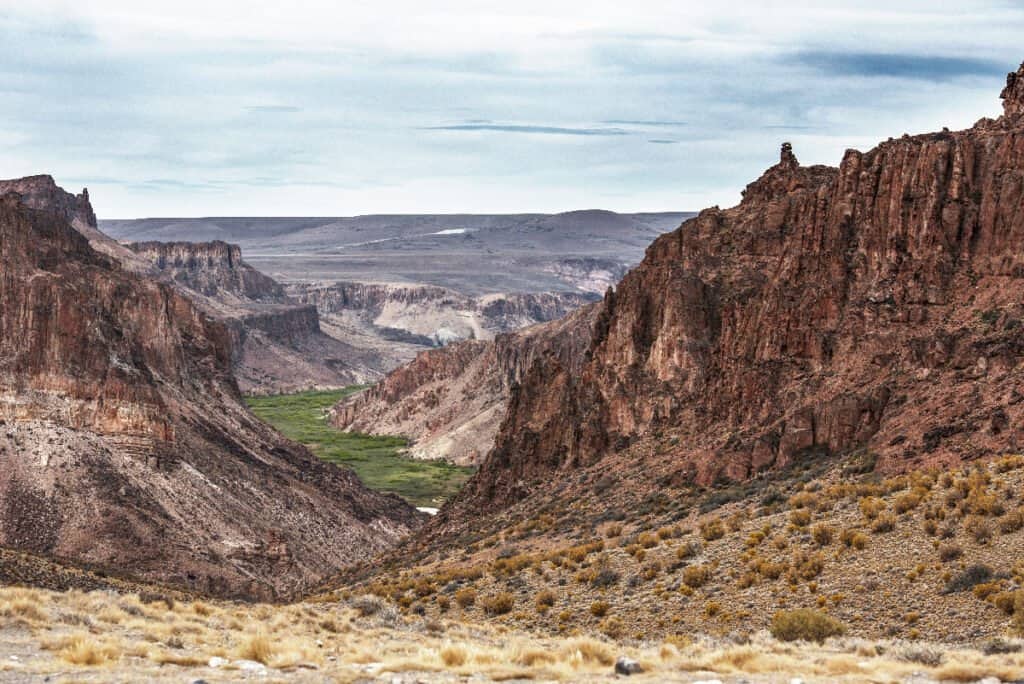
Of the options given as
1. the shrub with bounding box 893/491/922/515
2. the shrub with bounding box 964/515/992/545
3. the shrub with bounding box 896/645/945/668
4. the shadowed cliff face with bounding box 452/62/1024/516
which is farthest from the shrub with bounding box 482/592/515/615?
the shrub with bounding box 896/645/945/668

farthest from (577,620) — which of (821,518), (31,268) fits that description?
(31,268)

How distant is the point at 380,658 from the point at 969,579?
14825mm

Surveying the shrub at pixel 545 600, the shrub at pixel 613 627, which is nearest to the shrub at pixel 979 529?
the shrub at pixel 613 627

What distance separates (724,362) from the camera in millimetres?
59188

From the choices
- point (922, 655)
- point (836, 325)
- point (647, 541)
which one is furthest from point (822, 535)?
point (836, 325)

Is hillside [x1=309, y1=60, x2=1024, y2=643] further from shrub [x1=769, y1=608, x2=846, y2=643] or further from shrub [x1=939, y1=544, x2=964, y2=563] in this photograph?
shrub [x1=769, y1=608, x2=846, y2=643]

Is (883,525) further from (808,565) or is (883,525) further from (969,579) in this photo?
(969,579)

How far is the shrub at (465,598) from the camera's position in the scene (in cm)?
4081

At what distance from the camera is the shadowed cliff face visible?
44719 millimetres

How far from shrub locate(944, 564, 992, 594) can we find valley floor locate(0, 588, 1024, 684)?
15.0 feet

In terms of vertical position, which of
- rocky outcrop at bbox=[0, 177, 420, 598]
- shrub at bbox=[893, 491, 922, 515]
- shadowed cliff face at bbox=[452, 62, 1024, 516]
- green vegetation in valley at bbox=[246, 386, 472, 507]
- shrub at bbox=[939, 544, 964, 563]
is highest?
shadowed cliff face at bbox=[452, 62, 1024, 516]

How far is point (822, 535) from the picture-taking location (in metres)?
35.5

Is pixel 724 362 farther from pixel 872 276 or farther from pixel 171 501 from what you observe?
pixel 171 501

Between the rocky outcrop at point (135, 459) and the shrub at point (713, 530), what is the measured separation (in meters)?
41.4
